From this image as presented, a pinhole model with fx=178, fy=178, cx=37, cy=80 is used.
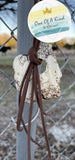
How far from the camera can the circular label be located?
30 cm

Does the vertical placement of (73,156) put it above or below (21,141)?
below

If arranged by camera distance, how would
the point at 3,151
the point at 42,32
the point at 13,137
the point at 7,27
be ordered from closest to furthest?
the point at 42,32
the point at 7,27
the point at 3,151
the point at 13,137

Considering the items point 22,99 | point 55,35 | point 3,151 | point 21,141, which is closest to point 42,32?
point 55,35

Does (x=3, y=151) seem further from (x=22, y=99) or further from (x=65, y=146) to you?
(x=22, y=99)

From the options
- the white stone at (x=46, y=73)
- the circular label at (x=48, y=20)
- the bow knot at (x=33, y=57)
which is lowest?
the white stone at (x=46, y=73)

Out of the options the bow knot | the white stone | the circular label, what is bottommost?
the white stone

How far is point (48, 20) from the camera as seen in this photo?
1.01 feet

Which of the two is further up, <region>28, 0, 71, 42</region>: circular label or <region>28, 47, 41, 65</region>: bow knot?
<region>28, 0, 71, 42</region>: circular label

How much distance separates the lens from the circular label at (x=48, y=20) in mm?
304

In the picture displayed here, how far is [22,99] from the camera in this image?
1.07 feet

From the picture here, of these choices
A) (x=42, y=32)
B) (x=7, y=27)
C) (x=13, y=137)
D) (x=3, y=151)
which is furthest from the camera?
(x=13, y=137)

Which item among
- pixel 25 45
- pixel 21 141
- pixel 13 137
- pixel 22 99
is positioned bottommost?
pixel 13 137

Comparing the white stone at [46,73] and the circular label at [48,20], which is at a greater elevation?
the circular label at [48,20]

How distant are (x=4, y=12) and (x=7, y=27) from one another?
0.04 m
